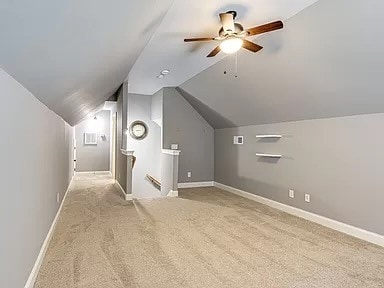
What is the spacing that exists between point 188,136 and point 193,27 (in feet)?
12.8

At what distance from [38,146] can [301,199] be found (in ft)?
12.4

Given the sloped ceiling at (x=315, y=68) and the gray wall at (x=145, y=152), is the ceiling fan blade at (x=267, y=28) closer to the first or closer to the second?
the sloped ceiling at (x=315, y=68)

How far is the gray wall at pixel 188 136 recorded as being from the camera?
6824 millimetres

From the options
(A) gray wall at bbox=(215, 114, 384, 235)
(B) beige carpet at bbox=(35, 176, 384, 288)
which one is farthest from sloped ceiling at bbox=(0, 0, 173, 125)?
(A) gray wall at bbox=(215, 114, 384, 235)

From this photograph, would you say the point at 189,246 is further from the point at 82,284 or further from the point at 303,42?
the point at 303,42

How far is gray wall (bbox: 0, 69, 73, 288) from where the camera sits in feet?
5.14

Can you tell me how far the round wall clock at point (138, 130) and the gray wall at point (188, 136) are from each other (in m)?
1.25

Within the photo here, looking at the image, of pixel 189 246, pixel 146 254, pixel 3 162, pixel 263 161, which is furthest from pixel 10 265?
pixel 263 161

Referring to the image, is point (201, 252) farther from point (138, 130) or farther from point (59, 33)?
point (138, 130)

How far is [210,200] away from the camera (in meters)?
5.51

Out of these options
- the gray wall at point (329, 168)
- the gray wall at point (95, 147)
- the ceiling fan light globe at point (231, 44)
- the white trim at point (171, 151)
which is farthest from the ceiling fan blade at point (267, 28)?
the gray wall at point (95, 147)

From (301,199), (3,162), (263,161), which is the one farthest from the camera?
(263,161)

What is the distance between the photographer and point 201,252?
2.94 m

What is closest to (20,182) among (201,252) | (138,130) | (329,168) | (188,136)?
(201,252)
